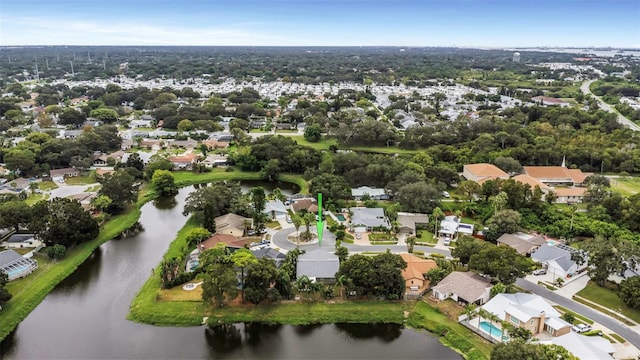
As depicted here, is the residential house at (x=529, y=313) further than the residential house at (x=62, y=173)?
No

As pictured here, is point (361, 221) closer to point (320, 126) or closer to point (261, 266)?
point (261, 266)

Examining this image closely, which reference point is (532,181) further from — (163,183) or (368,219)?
(163,183)

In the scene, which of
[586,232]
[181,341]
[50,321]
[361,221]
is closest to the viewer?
[181,341]

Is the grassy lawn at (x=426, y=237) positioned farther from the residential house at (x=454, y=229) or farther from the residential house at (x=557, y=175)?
the residential house at (x=557, y=175)

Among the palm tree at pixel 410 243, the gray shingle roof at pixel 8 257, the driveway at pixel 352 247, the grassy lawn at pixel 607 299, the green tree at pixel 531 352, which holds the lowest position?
the grassy lawn at pixel 607 299

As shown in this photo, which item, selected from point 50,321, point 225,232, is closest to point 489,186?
point 225,232

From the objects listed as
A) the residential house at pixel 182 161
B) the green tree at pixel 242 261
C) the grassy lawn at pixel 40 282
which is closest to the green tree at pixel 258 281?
the green tree at pixel 242 261

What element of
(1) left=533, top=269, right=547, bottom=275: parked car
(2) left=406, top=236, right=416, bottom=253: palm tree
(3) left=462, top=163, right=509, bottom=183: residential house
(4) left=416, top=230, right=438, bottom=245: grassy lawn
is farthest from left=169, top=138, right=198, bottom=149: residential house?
(1) left=533, top=269, right=547, bottom=275: parked car
